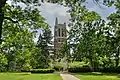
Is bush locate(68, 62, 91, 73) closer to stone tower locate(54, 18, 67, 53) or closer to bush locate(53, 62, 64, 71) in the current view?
bush locate(53, 62, 64, 71)

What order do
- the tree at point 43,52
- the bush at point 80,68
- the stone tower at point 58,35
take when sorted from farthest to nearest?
the stone tower at point 58,35 < the tree at point 43,52 < the bush at point 80,68

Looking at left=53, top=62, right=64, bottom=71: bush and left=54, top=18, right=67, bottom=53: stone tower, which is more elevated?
left=54, top=18, right=67, bottom=53: stone tower

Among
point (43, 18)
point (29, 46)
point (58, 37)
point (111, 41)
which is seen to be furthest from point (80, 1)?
point (58, 37)

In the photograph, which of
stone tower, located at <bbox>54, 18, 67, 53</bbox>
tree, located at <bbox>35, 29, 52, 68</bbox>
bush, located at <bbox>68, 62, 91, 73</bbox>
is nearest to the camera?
bush, located at <bbox>68, 62, 91, 73</bbox>

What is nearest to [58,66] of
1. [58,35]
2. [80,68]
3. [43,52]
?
[43,52]

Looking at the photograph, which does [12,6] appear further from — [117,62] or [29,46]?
[117,62]

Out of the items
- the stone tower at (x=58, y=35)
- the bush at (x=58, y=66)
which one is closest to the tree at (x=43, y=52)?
the bush at (x=58, y=66)

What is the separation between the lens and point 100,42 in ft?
218

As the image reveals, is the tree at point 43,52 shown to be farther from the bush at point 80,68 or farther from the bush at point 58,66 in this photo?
the bush at point 80,68

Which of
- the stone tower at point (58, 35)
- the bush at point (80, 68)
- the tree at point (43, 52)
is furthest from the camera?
the stone tower at point (58, 35)

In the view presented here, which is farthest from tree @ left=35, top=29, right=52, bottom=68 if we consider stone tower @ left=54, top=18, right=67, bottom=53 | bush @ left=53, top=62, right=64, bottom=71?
stone tower @ left=54, top=18, right=67, bottom=53

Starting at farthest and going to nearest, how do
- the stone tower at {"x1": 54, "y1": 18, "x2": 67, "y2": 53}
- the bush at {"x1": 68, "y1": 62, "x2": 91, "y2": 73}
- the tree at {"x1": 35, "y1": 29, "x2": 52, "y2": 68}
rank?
the stone tower at {"x1": 54, "y1": 18, "x2": 67, "y2": 53}
the tree at {"x1": 35, "y1": 29, "x2": 52, "y2": 68}
the bush at {"x1": 68, "y1": 62, "x2": 91, "y2": 73}

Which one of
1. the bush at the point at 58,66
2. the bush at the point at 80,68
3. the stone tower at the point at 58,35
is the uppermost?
the stone tower at the point at 58,35

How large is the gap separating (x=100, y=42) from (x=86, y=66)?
33.1 ft
